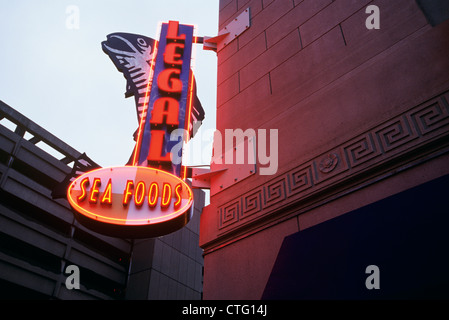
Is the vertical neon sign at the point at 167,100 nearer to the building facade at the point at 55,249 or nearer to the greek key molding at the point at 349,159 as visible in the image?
the greek key molding at the point at 349,159

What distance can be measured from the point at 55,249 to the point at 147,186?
1684 centimetres

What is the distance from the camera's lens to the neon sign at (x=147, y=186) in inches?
190

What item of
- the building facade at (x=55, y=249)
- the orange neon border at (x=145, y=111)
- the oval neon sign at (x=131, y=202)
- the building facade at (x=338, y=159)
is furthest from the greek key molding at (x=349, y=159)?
the building facade at (x=55, y=249)

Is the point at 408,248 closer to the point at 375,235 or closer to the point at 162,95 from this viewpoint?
the point at 375,235

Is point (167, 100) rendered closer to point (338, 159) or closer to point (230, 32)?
point (230, 32)

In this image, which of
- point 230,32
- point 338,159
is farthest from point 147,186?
point 230,32

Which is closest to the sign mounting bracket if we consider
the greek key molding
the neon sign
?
the neon sign

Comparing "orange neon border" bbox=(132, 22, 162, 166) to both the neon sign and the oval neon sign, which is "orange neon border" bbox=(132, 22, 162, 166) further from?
the oval neon sign

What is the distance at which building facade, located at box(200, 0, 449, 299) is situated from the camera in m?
2.69

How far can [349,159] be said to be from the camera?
369 cm

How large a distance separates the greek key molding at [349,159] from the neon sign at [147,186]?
0.94 meters

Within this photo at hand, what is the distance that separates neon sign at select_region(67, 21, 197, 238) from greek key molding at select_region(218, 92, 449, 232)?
3.08 ft
